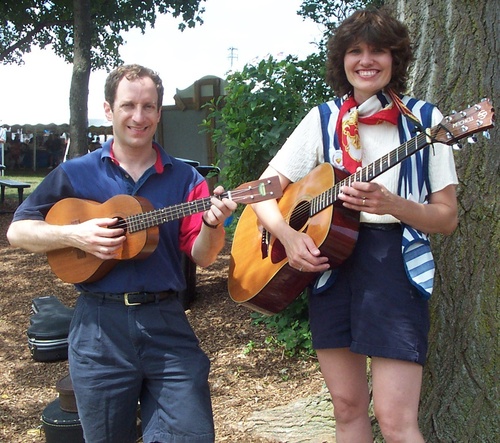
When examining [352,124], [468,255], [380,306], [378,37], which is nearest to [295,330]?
[468,255]

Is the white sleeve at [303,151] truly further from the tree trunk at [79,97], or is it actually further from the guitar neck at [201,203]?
the tree trunk at [79,97]

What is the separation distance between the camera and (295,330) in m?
4.63

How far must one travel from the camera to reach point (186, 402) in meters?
2.26

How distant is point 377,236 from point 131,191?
920 millimetres

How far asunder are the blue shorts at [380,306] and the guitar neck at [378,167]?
17 cm

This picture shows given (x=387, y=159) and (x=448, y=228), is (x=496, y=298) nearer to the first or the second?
(x=448, y=228)

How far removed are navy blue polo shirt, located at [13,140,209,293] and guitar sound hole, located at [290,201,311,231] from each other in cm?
38

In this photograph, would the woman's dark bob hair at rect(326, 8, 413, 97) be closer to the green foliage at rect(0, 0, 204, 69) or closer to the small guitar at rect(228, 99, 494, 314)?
the small guitar at rect(228, 99, 494, 314)

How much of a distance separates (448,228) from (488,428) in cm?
115

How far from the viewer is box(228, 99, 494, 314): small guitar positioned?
2.03 metres

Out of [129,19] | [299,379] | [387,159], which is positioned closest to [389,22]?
[387,159]

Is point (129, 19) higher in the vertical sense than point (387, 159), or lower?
higher

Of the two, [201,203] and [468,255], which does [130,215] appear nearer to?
[201,203]

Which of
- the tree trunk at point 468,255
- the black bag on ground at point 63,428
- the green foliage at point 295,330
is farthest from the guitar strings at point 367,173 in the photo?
the green foliage at point 295,330
